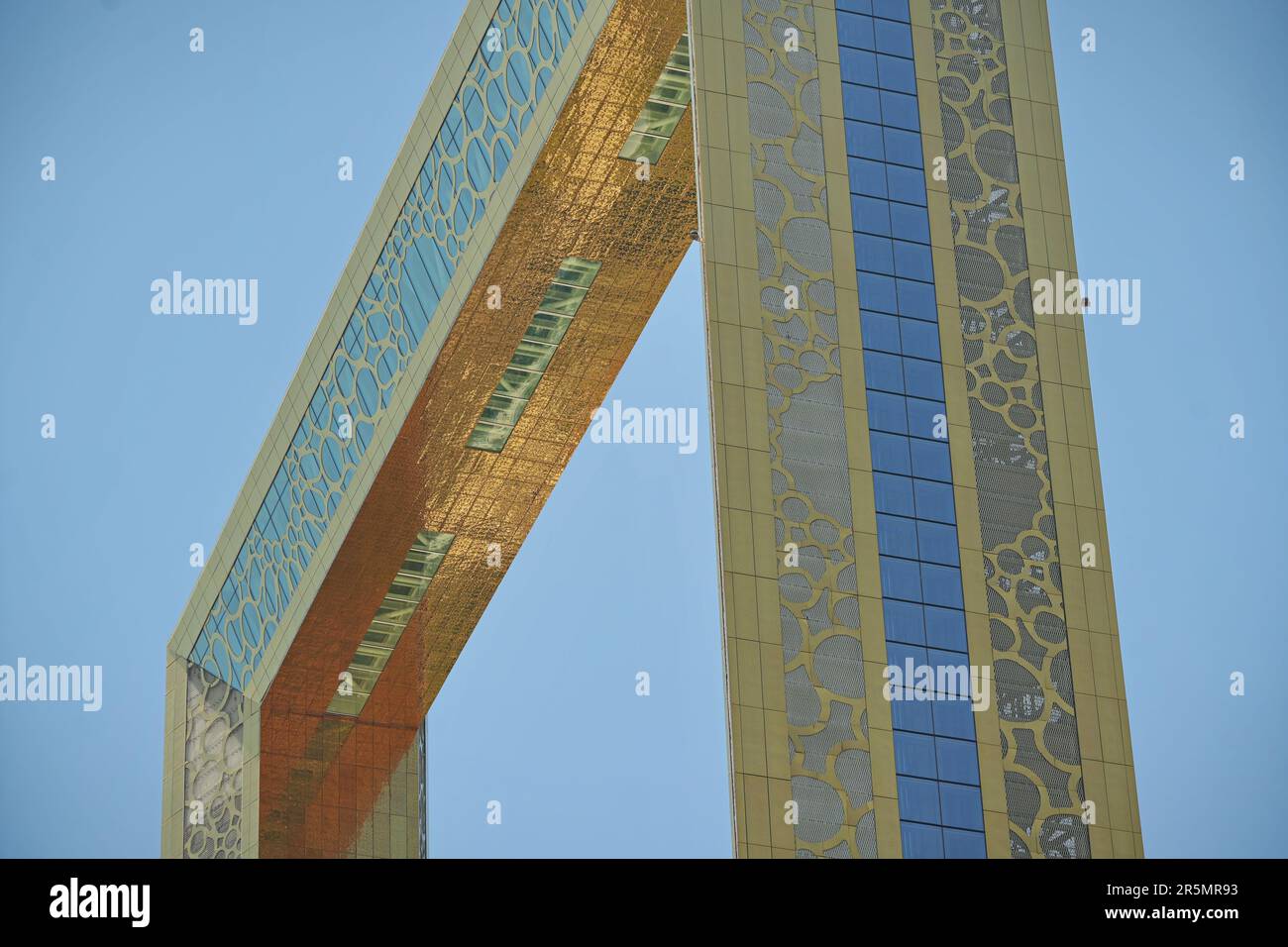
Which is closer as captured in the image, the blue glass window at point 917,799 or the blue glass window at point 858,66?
the blue glass window at point 917,799

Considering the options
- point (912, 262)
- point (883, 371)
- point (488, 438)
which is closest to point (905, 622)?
point (883, 371)

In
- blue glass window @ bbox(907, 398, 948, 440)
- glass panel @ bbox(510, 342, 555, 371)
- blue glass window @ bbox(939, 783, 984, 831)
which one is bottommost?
blue glass window @ bbox(939, 783, 984, 831)

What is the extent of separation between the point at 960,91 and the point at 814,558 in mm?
6140

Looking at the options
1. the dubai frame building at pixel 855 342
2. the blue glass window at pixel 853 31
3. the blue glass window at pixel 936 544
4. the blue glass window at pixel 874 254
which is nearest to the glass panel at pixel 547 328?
the dubai frame building at pixel 855 342

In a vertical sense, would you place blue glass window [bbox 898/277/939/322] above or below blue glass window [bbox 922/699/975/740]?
above

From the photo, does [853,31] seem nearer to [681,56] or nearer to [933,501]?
[681,56]

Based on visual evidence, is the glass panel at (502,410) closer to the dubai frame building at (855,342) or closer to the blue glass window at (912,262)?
the dubai frame building at (855,342)

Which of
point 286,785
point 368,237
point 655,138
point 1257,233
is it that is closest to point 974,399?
point 655,138

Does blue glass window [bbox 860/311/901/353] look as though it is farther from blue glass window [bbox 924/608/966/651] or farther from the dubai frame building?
blue glass window [bbox 924/608/966/651]

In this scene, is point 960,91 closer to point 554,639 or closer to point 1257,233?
point 1257,233

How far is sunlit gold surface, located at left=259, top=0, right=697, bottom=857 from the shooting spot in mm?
26750

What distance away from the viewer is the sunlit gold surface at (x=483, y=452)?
2675 cm

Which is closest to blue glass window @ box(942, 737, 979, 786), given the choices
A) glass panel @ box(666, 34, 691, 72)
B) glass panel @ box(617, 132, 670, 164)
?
glass panel @ box(666, 34, 691, 72)

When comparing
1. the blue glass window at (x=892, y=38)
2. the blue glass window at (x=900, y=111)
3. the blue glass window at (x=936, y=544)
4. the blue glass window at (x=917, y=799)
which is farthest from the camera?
the blue glass window at (x=892, y=38)
